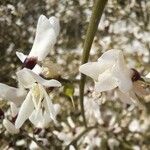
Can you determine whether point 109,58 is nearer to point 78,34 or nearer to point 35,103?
point 35,103

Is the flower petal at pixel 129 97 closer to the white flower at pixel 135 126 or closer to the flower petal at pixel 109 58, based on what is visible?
the flower petal at pixel 109 58

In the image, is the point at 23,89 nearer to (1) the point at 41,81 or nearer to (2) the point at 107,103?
(1) the point at 41,81

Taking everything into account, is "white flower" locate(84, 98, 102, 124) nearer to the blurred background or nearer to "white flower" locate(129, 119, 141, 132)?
the blurred background

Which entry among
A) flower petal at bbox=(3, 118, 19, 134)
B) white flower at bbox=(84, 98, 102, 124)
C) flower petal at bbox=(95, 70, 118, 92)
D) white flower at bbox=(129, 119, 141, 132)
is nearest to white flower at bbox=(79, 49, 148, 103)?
flower petal at bbox=(95, 70, 118, 92)

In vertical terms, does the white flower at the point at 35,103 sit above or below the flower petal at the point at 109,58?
below

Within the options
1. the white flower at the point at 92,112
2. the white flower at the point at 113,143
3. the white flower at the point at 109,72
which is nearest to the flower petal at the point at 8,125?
the white flower at the point at 109,72

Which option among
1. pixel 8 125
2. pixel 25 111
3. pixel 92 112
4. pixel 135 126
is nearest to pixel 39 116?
pixel 25 111
